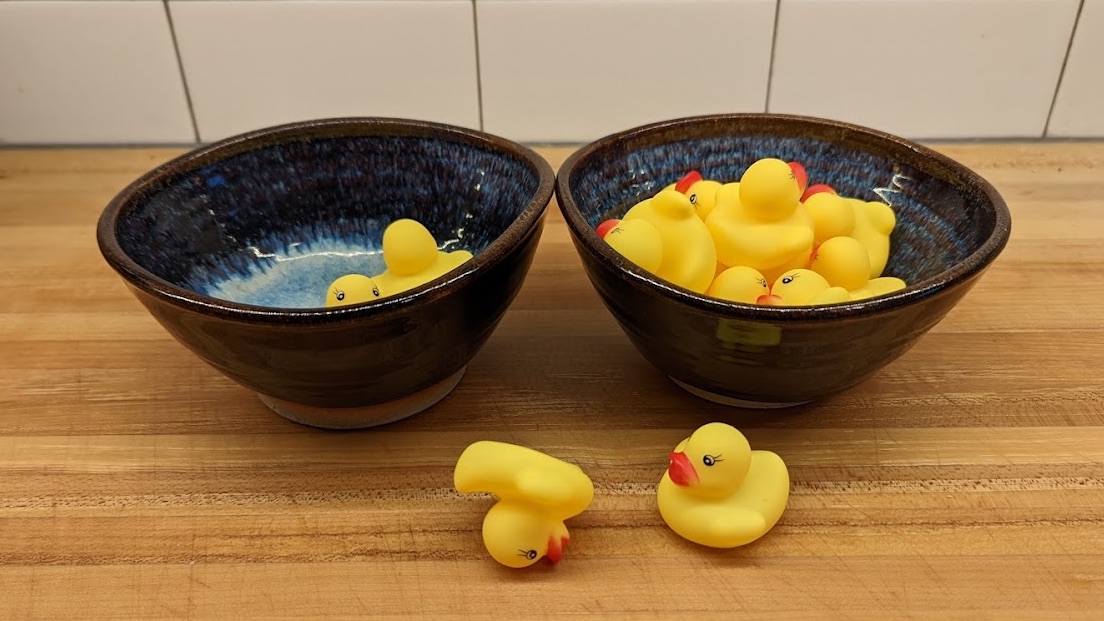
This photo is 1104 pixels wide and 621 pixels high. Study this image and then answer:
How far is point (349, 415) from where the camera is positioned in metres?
0.57

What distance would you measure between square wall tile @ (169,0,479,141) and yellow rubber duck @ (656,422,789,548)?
0.77m

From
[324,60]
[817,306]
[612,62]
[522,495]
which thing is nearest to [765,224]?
[817,306]

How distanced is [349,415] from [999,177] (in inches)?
31.9

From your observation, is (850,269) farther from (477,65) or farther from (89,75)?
(89,75)

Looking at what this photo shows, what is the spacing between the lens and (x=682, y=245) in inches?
21.5

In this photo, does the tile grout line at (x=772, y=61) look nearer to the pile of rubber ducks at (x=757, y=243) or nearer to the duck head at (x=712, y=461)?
the pile of rubber ducks at (x=757, y=243)

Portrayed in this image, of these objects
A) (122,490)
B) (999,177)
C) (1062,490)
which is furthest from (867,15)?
(122,490)

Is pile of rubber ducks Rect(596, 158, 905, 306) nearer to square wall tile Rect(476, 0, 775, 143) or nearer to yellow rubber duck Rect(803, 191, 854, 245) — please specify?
yellow rubber duck Rect(803, 191, 854, 245)

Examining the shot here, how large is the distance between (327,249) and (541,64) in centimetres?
51

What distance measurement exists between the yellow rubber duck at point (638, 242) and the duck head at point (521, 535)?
0.17m

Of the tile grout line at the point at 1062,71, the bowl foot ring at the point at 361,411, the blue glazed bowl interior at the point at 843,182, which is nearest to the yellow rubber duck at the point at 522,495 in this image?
the bowl foot ring at the point at 361,411

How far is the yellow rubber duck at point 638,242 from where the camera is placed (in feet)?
1.72

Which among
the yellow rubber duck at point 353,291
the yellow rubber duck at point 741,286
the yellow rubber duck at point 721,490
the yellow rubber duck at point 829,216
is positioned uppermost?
the yellow rubber duck at point 829,216

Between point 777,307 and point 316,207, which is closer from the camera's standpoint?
point 777,307
